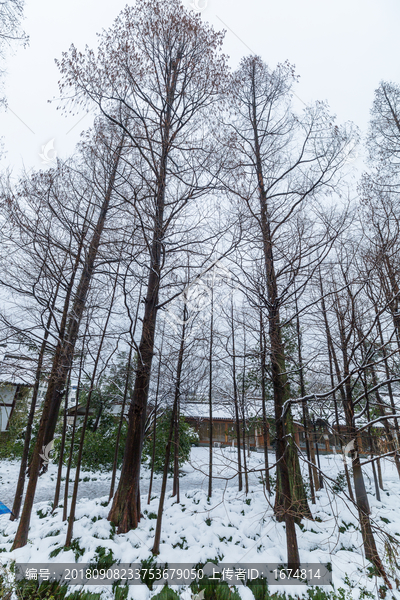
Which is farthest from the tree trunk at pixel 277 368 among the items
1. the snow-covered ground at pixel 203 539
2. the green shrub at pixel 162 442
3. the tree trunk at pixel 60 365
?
the green shrub at pixel 162 442

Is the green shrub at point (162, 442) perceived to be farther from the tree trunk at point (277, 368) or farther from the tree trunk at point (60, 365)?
the tree trunk at point (277, 368)

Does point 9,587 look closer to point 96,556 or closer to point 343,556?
point 96,556

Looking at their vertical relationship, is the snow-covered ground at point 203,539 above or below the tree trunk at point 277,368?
below

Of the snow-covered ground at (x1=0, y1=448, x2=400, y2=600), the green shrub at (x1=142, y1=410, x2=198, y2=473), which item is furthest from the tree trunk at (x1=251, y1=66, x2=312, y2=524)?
the green shrub at (x1=142, y1=410, x2=198, y2=473)

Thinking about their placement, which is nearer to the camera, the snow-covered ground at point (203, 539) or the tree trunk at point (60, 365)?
the snow-covered ground at point (203, 539)

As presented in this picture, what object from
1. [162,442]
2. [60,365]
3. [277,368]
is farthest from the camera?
[162,442]

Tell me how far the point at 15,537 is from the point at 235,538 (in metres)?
→ 4.34

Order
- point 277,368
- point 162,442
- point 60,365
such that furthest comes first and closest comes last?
point 162,442, point 60,365, point 277,368

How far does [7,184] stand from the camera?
5.16 m

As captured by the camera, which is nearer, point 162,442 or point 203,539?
point 203,539

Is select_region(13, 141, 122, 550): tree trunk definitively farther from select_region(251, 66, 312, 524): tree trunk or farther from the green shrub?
the green shrub

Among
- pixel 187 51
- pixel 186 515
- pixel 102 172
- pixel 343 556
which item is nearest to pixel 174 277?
pixel 102 172

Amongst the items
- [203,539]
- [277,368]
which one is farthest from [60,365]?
[203,539]

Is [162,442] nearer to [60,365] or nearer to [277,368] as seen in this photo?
[60,365]
